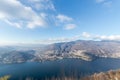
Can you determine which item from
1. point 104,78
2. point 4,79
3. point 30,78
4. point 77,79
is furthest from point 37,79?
point 4,79

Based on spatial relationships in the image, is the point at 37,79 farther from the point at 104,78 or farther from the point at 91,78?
the point at 104,78

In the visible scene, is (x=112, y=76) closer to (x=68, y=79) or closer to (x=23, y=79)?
(x=68, y=79)

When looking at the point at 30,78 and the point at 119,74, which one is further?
the point at 30,78

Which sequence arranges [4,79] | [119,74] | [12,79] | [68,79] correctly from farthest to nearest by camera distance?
[12,79] → [68,79] → [119,74] → [4,79]


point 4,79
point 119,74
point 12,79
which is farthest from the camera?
point 12,79

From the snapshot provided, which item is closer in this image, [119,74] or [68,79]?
[119,74]

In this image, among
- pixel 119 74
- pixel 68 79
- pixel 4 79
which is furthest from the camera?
pixel 68 79

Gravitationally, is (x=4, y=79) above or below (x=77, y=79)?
above

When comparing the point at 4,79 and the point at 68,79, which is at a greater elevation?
the point at 4,79

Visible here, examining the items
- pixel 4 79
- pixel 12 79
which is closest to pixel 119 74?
pixel 12 79
